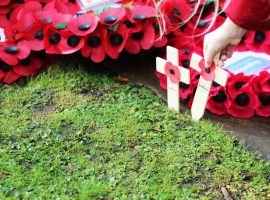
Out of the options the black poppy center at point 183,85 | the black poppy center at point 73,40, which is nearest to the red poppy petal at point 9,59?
the black poppy center at point 73,40

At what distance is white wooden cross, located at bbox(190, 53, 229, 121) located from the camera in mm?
2789

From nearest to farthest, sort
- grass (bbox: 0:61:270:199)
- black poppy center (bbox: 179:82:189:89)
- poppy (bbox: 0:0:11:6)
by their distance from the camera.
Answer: grass (bbox: 0:61:270:199)
black poppy center (bbox: 179:82:189:89)
poppy (bbox: 0:0:11:6)

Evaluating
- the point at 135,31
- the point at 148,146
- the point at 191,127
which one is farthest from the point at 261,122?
the point at 135,31

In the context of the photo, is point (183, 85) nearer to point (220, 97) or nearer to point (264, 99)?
point (220, 97)

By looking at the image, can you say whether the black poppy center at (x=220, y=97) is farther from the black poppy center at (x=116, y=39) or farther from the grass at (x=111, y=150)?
the black poppy center at (x=116, y=39)

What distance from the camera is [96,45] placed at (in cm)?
329

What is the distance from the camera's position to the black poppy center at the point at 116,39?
327 centimetres

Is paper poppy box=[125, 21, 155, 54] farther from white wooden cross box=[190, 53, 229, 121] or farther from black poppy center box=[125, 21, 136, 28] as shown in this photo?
white wooden cross box=[190, 53, 229, 121]

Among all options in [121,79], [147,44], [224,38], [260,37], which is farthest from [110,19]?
[224,38]

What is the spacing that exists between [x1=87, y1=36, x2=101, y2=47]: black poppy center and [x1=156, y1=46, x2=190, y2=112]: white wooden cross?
0.42 metres

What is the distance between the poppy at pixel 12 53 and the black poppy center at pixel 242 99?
125 cm

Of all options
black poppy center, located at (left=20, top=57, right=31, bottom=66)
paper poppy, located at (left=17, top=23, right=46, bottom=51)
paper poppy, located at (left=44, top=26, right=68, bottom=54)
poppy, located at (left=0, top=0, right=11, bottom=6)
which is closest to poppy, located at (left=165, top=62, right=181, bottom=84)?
paper poppy, located at (left=44, top=26, right=68, bottom=54)

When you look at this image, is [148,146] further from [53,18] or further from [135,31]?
[53,18]

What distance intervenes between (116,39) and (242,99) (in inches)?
32.2
